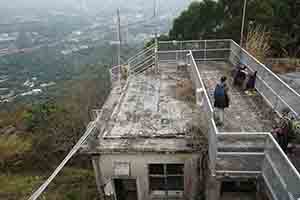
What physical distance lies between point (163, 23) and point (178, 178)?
27276 mm

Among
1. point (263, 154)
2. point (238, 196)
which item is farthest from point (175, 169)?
point (263, 154)

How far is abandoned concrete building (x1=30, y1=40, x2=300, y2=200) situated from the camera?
5344 millimetres

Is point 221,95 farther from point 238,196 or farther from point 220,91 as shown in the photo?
point 238,196

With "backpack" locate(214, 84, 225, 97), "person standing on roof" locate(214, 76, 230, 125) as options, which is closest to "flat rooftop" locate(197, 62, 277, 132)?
"person standing on roof" locate(214, 76, 230, 125)

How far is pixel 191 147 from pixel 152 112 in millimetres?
2509

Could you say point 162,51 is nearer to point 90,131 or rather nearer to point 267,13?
point 90,131

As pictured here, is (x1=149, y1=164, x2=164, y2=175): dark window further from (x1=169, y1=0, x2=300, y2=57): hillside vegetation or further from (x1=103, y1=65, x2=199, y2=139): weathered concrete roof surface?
(x1=169, y1=0, x2=300, y2=57): hillside vegetation

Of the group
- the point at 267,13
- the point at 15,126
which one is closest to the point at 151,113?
the point at 15,126

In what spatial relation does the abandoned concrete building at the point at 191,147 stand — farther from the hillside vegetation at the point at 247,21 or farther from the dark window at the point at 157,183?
the hillside vegetation at the point at 247,21

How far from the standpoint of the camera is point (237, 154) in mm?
5309

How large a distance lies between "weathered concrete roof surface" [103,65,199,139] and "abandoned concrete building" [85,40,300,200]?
0.03 metres

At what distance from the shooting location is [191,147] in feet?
21.5

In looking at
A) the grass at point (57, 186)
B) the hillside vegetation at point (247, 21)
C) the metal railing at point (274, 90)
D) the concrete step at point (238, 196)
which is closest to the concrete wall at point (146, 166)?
the concrete step at point (238, 196)

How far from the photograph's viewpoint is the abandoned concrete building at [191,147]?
5.34m
